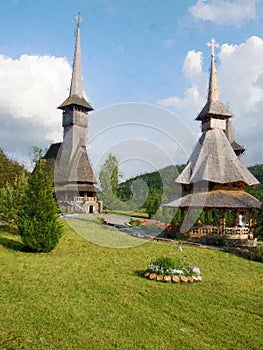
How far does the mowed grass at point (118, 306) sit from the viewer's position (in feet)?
17.2

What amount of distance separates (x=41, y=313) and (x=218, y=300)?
411 cm

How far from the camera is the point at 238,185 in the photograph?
18547 mm

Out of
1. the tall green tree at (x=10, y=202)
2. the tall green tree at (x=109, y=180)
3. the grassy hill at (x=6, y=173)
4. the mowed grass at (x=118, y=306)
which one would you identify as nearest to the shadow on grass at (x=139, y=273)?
the mowed grass at (x=118, y=306)

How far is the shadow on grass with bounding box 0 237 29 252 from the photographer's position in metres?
11.9

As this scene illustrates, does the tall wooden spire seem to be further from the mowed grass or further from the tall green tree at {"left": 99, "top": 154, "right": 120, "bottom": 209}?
the mowed grass

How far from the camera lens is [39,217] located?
11.8 meters

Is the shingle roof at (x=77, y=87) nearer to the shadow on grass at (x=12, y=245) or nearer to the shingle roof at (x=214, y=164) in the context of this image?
the shingle roof at (x=214, y=164)

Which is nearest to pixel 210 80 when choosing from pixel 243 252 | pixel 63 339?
pixel 243 252

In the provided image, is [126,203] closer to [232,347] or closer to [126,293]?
[126,293]

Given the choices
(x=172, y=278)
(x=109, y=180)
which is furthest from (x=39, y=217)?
(x=109, y=180)

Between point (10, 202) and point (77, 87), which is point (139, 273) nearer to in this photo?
point (10, 202)

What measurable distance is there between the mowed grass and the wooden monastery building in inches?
240

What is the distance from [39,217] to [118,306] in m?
6.13

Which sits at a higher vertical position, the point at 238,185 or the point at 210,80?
the point at 210,80
